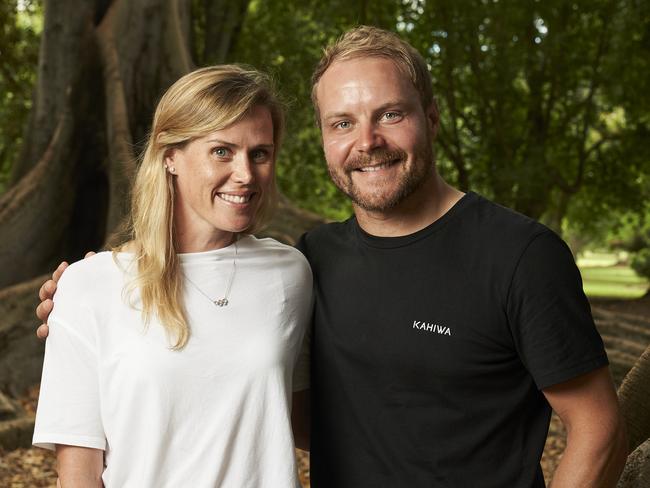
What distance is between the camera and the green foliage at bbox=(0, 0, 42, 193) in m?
13.8

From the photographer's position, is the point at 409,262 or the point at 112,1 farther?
the point at 112,1

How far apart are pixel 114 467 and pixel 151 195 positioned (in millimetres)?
812

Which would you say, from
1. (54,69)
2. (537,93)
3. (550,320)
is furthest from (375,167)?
(537,93)

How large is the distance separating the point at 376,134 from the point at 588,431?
1.02m

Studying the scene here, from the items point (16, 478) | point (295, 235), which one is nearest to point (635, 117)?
point (295, 235)

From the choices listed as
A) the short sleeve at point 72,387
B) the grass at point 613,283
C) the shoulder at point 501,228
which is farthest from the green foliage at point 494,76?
the short sleeve at point 72,387

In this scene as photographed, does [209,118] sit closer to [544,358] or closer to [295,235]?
[544,358]

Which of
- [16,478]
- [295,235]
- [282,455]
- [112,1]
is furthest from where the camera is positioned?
[112,1]

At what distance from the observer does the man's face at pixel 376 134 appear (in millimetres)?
2518

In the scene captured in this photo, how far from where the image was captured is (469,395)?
2.36 meters

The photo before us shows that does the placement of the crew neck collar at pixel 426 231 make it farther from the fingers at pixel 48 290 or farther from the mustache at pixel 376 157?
the fingers at pixel 48 290

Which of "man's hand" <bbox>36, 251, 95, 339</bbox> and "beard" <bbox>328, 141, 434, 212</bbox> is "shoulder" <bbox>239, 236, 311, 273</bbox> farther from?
"man's hand" <bbox>36, 251, 95, 339</bbox>

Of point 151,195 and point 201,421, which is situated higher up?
point 151,195

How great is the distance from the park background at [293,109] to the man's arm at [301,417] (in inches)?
142
